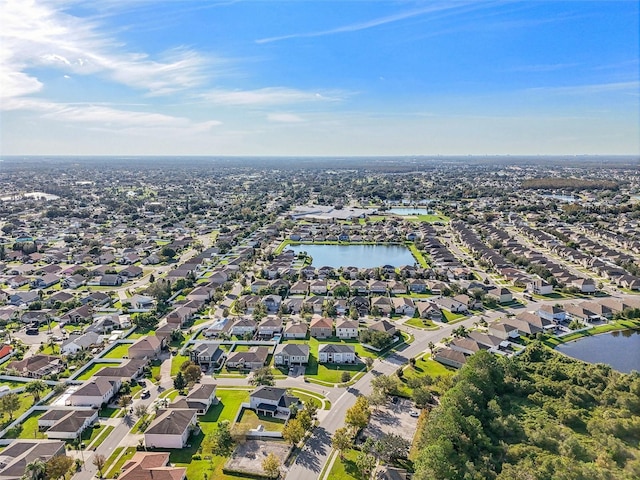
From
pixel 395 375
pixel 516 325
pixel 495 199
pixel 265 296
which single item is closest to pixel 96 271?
pixel 265 296

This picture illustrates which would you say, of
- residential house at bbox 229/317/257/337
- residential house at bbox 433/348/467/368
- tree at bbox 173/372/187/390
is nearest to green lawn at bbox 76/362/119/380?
tree at bbox 173/372/187/390

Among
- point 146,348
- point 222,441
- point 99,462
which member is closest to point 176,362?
point 146,348

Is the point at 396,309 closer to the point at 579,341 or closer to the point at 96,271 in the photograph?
the point at 579,341

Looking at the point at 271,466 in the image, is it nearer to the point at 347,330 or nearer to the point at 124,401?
the point at 124,401

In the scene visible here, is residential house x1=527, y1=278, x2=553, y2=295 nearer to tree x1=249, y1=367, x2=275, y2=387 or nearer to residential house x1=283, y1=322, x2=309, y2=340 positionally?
residential house x1=283, y1=322, x2=309, y2=340

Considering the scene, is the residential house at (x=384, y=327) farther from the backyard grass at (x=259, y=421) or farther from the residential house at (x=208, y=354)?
the backyard grass at (x=259, y=421)

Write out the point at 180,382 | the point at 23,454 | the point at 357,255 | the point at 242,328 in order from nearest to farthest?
the point at 23,454, the point at 180,382, the point at 242,328, the point at 357,255
